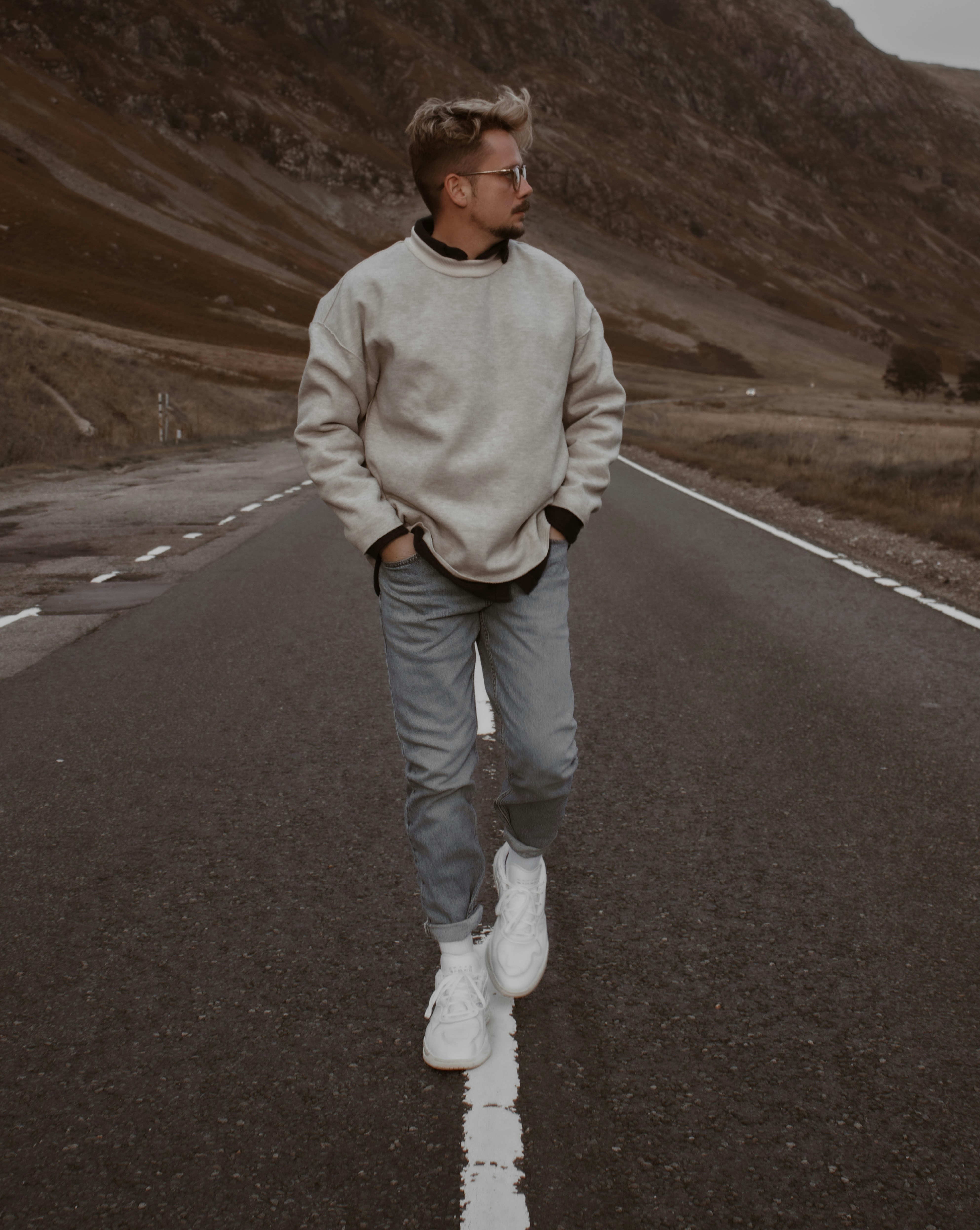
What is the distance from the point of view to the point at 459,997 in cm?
264

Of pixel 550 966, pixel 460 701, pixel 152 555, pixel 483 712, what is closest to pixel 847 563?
pixel 483 712

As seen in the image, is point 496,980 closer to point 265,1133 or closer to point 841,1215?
point 265,1133

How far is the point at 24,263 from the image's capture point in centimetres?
9900

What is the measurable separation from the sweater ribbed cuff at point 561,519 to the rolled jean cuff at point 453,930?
1.02m

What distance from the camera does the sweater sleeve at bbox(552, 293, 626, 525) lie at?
270cm

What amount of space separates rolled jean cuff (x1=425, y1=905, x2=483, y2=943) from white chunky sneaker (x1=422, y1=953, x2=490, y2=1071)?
56mm

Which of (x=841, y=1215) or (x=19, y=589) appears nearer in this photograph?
(x=841, y=1215)

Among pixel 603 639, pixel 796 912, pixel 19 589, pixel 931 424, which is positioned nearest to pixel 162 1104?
pixel 796 912

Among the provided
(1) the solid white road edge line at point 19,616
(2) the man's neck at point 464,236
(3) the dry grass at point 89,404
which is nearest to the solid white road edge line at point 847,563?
(2) the man's neck at point 464,236

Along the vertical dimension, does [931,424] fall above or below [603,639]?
below

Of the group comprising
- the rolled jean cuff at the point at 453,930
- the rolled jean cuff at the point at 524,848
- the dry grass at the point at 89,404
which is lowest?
the dry grass at the point at 89,404

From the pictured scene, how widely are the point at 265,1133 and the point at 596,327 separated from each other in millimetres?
2086

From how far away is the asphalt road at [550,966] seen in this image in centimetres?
216

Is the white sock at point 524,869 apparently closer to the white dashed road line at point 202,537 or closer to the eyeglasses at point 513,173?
the white dashed road line at point 202,537
